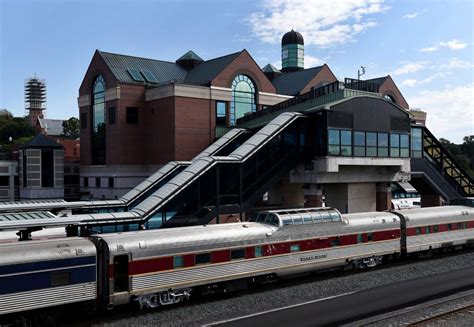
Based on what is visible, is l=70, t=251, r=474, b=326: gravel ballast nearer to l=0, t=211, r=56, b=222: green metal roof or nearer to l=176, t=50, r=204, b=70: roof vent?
l=0, t=211, r=56, b=222: green metal roof

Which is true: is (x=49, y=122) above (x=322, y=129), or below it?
above

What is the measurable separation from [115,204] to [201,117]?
18.8 m

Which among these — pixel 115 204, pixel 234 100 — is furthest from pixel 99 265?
pixel 234 100

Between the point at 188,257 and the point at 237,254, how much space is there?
2.56 m

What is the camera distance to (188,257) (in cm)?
2042

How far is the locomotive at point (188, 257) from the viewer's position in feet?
55.4

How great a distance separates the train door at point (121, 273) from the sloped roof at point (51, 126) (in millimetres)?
155919

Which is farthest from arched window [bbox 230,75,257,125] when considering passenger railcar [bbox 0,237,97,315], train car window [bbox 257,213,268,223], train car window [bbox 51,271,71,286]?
train car window [bbox 51,271,71,286]

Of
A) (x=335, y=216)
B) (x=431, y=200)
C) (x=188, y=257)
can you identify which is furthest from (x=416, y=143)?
(x=188, y=257)

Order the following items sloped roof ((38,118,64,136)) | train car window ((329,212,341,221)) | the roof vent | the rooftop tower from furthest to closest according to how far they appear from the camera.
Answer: sloped roof ((38,118,64,136)) < the rooftop tower < the roof vent < train car window ((329,212,341,221))

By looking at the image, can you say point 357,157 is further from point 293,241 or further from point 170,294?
point 170,294

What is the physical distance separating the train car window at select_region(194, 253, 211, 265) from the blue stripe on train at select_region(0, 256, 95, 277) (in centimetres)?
450

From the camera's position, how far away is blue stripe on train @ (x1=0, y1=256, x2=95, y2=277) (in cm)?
1616

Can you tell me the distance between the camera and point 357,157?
43.2 metres
